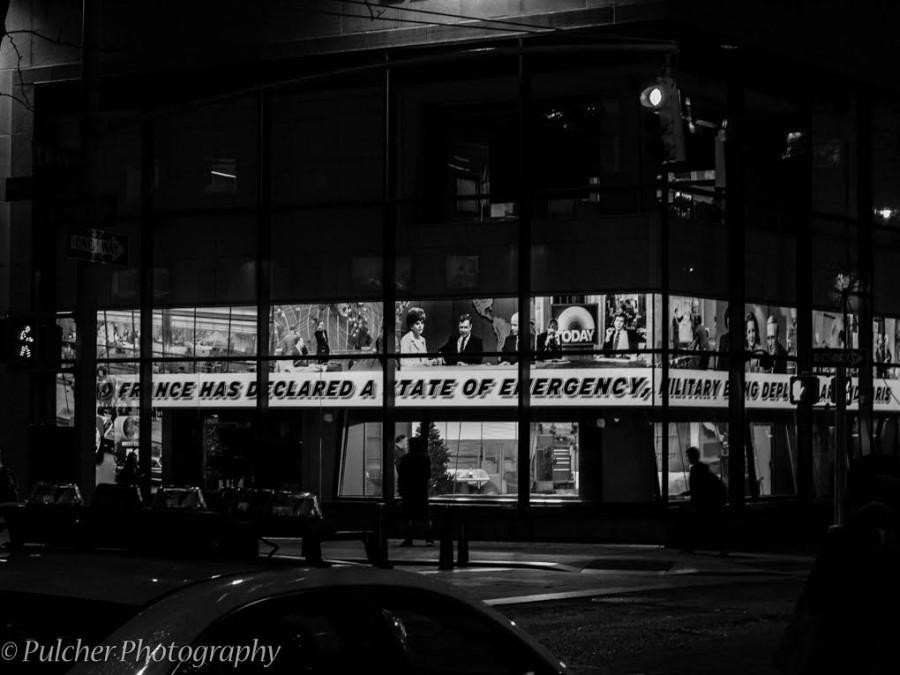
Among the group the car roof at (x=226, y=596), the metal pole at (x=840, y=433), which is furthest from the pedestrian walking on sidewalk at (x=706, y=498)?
the car roof at (x=226, y=596)

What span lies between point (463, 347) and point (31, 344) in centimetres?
1158

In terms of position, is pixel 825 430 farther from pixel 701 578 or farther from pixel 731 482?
pixel 701 578

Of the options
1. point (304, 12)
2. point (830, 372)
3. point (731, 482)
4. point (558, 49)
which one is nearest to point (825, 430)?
point (830, 372)

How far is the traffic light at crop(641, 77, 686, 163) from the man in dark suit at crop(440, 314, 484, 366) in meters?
10.2

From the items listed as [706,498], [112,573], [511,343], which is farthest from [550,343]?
[112,573]

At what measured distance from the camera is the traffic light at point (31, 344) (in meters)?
15.8

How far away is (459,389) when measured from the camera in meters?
26.4

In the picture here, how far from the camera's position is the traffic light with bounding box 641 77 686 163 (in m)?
16.6

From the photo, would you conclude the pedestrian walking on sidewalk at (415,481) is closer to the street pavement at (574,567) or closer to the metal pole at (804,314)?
the street pavement at (574,567)

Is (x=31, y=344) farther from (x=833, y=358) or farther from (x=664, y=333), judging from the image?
(x=833, y=358)

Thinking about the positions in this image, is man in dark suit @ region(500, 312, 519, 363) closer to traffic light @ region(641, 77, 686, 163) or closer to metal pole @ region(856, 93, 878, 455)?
metal pole @ region(856, 93, 878, 455)

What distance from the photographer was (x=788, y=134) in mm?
27969

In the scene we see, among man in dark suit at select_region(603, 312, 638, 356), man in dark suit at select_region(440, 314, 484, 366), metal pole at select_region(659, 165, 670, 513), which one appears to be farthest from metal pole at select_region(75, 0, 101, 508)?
metal pole at select_region(659, 165, 670, 513)

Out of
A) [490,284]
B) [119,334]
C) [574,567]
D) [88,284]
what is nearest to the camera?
[88,284]
